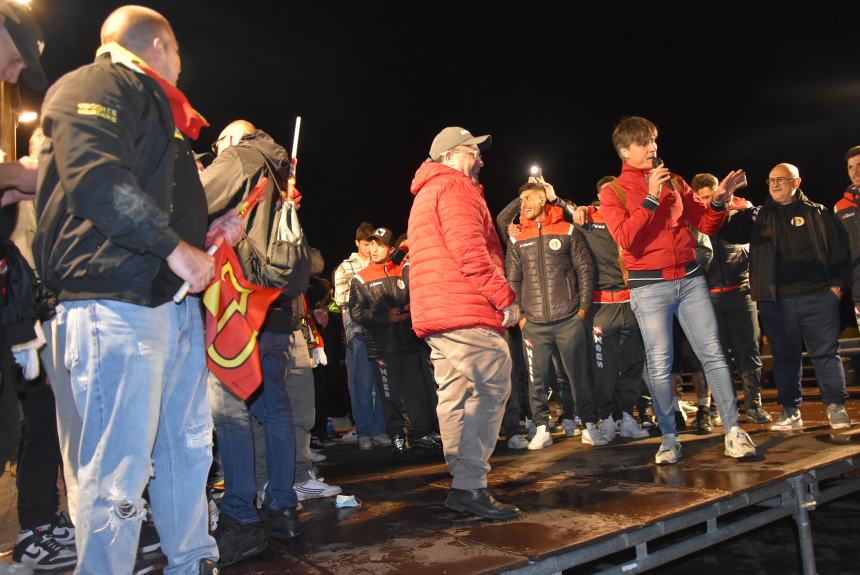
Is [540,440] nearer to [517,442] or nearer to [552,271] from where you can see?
[517,442]

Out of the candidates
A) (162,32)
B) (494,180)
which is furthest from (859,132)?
(162,32)

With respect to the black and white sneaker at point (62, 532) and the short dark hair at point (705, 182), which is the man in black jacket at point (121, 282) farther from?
the short dark hair at point (705, 182)

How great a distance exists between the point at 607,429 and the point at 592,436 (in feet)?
0.70

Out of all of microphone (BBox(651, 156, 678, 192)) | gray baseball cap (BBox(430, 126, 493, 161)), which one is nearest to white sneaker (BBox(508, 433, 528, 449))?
microphone (BBox(651, 156, 678, 192))

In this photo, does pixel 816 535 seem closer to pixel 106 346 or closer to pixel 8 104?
pixel 106 346

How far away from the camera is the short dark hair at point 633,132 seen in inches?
173

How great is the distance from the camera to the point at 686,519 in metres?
3.06

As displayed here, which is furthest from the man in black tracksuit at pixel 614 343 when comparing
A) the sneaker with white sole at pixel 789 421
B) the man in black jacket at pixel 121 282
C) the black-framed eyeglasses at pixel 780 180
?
the man in black jacket at pixel 121 282

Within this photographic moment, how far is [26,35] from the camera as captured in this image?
2.34m

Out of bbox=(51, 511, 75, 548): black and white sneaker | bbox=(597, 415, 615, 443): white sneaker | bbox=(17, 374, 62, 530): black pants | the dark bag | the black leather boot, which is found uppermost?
the dark bag

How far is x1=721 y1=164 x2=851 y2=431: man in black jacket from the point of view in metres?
5.39

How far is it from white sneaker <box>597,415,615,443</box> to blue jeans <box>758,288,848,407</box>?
4.56 ft

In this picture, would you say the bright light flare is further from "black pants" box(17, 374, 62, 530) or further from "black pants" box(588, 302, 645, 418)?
"black pants" box(588, 302, 645, 418)

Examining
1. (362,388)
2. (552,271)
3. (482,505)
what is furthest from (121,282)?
(362,388)
